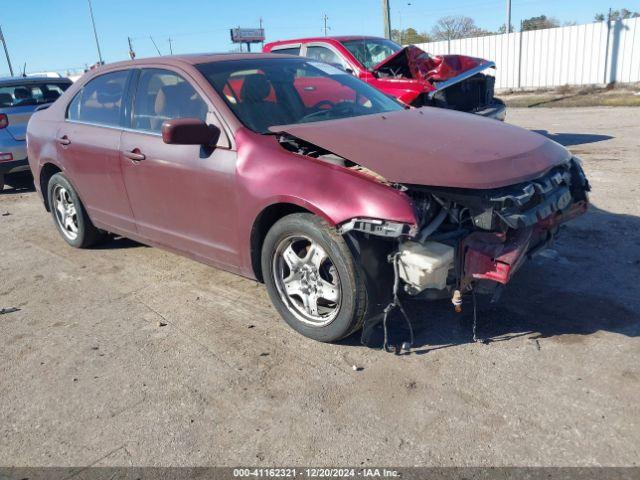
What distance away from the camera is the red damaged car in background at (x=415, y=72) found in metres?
8.33

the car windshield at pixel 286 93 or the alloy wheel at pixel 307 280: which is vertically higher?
the car windshield at pixel 286 93

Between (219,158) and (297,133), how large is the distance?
2.00 feet

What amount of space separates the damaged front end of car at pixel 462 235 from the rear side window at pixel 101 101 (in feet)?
8.96

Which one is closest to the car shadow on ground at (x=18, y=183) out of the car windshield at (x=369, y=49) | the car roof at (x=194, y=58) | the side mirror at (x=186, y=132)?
the car roof at (x=194, y=58)

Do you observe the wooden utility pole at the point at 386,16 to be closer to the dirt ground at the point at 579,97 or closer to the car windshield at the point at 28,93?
the dirt ground at the point at 579,97

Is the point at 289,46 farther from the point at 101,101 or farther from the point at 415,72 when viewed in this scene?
the point at 101,101

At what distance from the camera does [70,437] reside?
2.80 meters

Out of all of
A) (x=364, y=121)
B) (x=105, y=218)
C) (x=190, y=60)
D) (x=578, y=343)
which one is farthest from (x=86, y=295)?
(x=578, y=343)

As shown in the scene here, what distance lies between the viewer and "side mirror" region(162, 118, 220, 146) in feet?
11.7

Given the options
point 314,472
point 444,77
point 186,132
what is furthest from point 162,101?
point 444,77

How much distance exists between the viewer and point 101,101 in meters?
4.99

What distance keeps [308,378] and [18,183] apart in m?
8.74

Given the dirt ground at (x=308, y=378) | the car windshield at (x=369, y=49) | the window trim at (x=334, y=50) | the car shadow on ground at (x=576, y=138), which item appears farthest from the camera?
the car shadow on ground at (x=576, y=138)

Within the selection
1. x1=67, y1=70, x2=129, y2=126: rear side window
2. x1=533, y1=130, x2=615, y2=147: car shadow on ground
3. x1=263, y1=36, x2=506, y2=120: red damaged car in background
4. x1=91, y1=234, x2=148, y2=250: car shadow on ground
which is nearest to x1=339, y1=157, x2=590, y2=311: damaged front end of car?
x1=67, y1=70, x2=129, y2=126: rear side window
